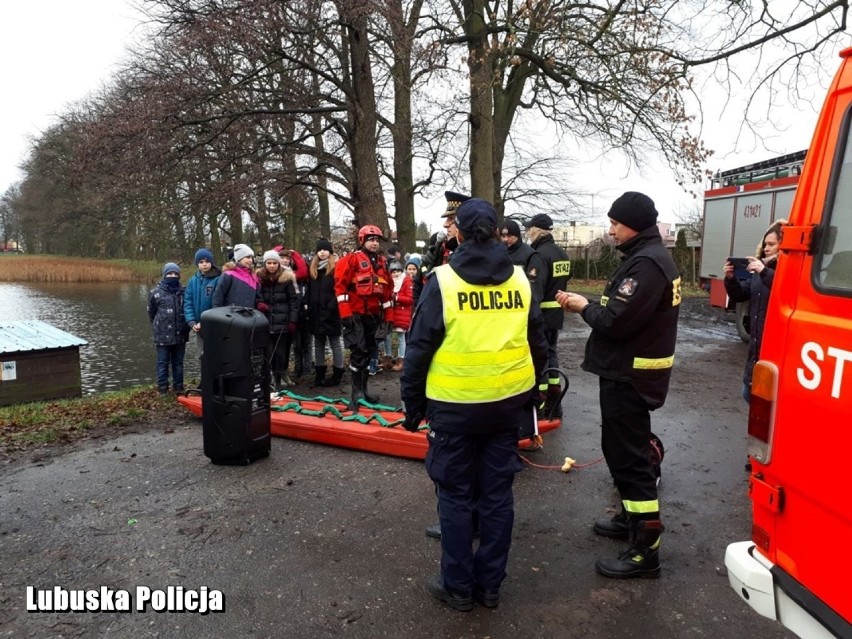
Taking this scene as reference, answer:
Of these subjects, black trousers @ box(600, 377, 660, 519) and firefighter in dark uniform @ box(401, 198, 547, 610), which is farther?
black trousers @ box(600, 377, 660, 519)

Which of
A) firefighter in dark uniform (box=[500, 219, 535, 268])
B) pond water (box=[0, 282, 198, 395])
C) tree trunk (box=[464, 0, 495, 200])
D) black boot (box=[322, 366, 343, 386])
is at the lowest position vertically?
pond water (box=[0, 282, 198, 395])

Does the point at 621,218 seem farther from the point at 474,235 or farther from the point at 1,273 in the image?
the point at 1,273

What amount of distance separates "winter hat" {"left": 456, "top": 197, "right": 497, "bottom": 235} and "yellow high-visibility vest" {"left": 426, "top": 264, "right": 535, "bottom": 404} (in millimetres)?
234

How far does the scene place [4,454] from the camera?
5402 mm

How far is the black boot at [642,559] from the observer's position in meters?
3.16

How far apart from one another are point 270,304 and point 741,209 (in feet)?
36.1

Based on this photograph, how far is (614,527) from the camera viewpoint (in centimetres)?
363

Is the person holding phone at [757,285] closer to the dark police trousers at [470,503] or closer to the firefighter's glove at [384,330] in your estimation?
the dark police trousers at [470,503]

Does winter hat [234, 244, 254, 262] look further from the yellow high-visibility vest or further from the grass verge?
the yellow high-visibility vest

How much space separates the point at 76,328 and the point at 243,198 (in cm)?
784

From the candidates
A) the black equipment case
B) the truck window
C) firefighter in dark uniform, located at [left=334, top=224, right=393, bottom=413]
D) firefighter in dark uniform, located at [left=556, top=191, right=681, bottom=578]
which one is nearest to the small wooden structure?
firefighter in dark uniform, located at [left=334, top=224, right=393, bottom=413]

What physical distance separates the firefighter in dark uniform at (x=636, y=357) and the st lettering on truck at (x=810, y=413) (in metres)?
0.92

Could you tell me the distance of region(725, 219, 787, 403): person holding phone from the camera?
173 inches

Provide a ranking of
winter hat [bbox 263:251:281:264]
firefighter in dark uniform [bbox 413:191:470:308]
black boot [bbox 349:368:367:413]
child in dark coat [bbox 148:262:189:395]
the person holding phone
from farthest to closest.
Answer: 1. child in dark coat [bbox 148:262:189:395]
2. winter hat [bbox 263:251:281:264]
3. black boot [bbox 349:368:367:413]
4. firefighter in dark uniform [bbox 413:191:470:308]
5. the person holding phone
